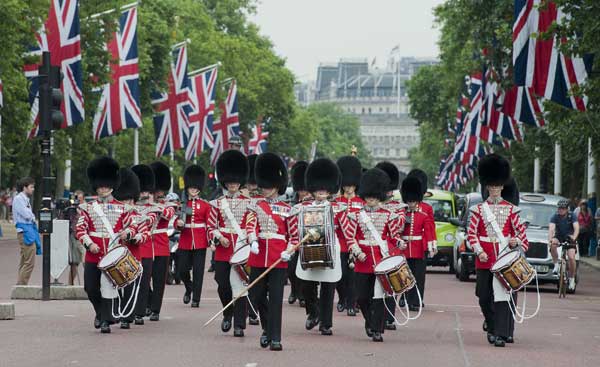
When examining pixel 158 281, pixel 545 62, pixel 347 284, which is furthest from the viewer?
pixel 545 62

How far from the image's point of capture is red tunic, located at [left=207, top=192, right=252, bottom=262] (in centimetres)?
1670

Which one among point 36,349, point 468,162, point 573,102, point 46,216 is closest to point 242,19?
point 468,162

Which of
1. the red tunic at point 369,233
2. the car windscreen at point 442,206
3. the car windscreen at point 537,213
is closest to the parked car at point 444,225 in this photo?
the car windscreen at point 442,206

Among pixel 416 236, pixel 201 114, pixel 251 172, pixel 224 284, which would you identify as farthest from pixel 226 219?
pixel 201 114

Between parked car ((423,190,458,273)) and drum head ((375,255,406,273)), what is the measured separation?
15955 mm

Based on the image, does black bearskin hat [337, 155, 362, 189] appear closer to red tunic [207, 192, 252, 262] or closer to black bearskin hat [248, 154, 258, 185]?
black bearskin hat [248, 154, 258, 185]

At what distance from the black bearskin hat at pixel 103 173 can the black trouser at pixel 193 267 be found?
347 centimetres

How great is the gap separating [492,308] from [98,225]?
14.2ft

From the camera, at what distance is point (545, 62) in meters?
28.5

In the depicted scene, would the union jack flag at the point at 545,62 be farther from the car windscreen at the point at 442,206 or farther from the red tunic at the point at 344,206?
the red tunic at the point at 344,206

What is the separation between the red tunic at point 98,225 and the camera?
16203mm

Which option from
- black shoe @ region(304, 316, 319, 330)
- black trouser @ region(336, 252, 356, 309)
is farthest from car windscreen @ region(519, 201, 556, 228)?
black shoe @ region(304, 316, 319, 330)

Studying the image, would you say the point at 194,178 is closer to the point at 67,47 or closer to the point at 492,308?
the point at 492,308

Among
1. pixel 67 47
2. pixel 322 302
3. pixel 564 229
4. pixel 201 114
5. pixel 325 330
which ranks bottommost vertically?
pixel 325 330
